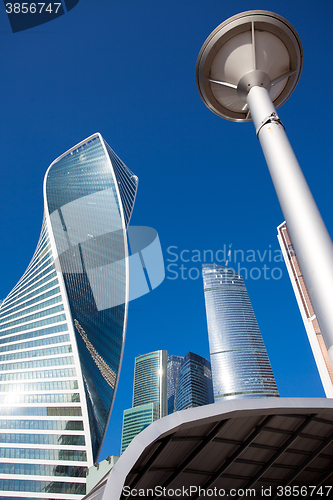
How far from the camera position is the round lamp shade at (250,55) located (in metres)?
9.38

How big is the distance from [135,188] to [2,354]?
226 ft

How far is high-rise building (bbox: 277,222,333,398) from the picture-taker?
61.0m

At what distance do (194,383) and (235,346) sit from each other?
39406 millimetres

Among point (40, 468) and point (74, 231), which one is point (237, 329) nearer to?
point (74, 231)

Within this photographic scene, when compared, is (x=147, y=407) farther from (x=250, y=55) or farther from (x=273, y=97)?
(x=250, y=55)

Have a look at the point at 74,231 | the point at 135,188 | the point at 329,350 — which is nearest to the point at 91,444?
the point at 74,231

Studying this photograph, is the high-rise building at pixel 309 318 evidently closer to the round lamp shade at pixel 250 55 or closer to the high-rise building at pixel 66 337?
the high-rise building at pixel 66 337

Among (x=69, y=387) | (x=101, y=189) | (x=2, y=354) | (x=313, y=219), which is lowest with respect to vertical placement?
(x=313, y=219)

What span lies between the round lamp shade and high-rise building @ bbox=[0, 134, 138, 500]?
220 ft

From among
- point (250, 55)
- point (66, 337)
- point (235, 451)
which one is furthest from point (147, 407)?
point (250, 55)

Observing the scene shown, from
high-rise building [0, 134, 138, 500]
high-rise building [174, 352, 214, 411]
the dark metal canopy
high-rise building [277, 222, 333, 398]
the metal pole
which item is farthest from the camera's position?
high-rise building [174, 352, 214, 411]

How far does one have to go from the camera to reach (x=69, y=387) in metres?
67.8

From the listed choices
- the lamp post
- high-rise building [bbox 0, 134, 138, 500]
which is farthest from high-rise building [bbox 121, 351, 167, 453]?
the lamp post

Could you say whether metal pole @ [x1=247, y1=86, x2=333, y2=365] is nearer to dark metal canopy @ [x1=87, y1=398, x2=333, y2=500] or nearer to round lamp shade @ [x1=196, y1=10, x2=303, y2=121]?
round lamp shade @ [x1=196, y1=10, x2=303, y2=121]
